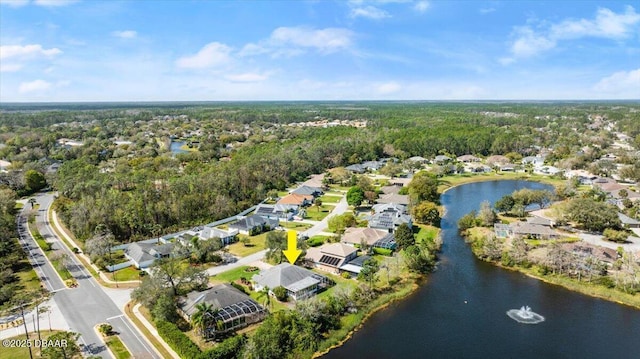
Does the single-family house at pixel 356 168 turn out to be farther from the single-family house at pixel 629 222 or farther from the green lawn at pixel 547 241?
the single-family house at pixel 629 222

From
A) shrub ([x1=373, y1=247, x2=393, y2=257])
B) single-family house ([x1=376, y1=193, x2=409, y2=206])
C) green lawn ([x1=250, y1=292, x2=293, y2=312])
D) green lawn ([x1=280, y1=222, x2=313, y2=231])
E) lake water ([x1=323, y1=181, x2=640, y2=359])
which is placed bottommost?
lake water ([x1=323, y1=181, x2=640, y2=359])

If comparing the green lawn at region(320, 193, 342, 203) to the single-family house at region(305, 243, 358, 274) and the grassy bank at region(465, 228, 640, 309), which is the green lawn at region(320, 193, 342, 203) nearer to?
the single-family house at region(305, 243, 358, 274)

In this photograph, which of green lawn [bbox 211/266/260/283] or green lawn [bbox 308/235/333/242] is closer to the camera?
green lawn [bbox 211/266/260/283]

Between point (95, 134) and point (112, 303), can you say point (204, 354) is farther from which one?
point (95, 134)

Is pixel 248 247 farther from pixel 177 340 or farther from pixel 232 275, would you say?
pixel 177 340

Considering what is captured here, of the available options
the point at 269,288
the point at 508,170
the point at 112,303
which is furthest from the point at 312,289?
the point at 508,170

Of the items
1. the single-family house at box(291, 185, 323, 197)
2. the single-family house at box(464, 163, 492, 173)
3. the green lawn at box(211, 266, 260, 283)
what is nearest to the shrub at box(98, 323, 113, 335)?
the green lawn at box(211, 266, 260, 283)
